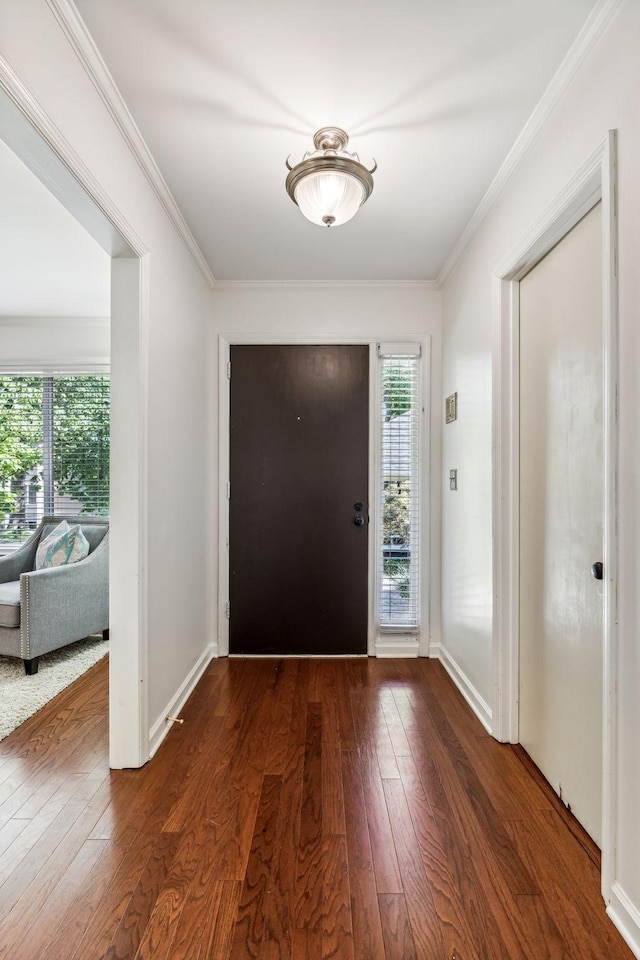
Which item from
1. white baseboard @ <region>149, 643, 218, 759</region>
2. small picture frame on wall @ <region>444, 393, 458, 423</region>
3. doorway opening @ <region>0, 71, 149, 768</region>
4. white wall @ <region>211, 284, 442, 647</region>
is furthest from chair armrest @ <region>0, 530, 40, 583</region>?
small picture frame on wall @ <region>444, 393, 458, 423</region>

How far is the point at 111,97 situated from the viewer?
1636mm

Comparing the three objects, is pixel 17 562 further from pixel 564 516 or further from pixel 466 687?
pixel 564 516

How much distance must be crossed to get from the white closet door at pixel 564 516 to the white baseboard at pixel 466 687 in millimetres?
218

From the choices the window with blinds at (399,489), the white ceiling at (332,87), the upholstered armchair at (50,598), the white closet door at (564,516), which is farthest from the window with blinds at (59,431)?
the white closet door at (564,516)

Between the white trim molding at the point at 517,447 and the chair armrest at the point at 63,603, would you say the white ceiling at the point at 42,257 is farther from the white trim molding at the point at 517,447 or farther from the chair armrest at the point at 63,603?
the white trim molding at the point at 517,447

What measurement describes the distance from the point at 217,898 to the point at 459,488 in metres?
2.18

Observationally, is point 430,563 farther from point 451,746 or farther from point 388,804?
point 388,804

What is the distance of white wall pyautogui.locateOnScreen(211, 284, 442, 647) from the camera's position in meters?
3.28

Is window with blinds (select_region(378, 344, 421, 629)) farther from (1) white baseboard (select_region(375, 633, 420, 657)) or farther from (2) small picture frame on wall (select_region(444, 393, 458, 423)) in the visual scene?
(2) small picture frame on wall (select_region(444, 393, 458, 423))

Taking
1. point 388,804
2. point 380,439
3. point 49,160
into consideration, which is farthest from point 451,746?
point 49,160

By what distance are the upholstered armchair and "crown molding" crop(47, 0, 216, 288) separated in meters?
2.25

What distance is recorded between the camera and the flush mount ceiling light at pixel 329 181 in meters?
1.72

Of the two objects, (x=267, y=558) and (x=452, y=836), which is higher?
(x=267, y=558)

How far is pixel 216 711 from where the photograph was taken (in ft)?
8.18
